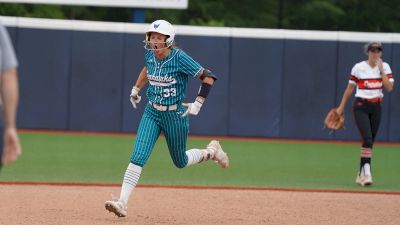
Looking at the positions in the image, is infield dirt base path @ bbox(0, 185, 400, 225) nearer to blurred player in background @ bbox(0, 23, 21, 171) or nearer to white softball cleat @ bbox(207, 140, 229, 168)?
white softball cleat @ bbox(207, 140, 229, 168)

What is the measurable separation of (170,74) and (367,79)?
13.8ft

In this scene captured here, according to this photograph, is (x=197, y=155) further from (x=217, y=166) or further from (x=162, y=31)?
(x=217, y=166)

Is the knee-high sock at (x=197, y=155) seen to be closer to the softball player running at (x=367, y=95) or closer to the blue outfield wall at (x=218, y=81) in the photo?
the softball player running at (x=367, y=95)

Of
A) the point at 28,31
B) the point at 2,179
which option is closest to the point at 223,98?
the point at 28,31

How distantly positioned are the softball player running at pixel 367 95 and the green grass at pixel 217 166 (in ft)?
1.45

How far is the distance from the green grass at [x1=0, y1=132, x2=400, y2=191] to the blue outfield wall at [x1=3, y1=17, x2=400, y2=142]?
0.73m

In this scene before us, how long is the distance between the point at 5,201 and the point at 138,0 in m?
9.75

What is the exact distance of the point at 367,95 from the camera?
12359 millimetres

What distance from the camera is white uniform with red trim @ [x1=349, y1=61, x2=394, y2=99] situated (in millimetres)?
12281

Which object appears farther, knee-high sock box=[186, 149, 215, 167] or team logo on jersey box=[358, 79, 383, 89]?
team logo on jersey box=[358, 79, 383, 89]

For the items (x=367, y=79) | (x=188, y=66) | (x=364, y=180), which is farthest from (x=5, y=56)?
(x=364, y=180)

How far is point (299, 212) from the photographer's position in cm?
981

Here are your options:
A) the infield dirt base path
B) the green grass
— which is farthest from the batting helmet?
the green grass

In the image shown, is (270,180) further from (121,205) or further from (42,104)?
(42,104)
